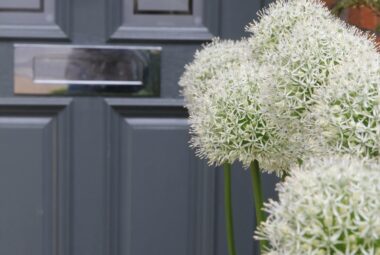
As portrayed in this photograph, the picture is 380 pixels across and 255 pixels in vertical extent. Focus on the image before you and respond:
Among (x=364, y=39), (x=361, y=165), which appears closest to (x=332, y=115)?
(x=361, y=165)

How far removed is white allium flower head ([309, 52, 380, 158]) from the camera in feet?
3.19

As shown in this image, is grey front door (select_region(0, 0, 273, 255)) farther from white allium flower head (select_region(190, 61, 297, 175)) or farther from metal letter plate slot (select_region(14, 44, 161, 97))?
white allium flower head (select_region(190, 61, 297, 175))

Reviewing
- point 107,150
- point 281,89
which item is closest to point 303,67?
point 281,89

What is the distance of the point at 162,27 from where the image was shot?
2164 millimetres

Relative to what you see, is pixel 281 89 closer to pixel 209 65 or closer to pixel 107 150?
pixel 209 65

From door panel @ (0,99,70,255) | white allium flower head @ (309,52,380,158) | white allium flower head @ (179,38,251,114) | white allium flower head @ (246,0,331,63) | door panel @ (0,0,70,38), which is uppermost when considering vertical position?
door panel @ (0,0,70,38)

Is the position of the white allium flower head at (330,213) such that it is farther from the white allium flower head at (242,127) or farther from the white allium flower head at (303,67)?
the white allium flower head at (242,127)

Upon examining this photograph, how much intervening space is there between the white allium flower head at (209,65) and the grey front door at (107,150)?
60 centimetres

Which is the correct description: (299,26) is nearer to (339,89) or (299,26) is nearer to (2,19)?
(339,89)

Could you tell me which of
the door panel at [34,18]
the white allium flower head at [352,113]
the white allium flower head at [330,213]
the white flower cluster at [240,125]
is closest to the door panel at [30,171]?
the door panel at [34,18]

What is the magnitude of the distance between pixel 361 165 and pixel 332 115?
0.46 ft

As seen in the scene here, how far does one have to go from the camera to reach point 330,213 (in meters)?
0.82

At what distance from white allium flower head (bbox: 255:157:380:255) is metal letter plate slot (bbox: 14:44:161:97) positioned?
132 centimetres

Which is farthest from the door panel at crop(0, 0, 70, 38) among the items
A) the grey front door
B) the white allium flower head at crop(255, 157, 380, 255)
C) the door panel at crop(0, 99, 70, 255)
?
the white allium flower head at crop(255, 157, 380, 255)
